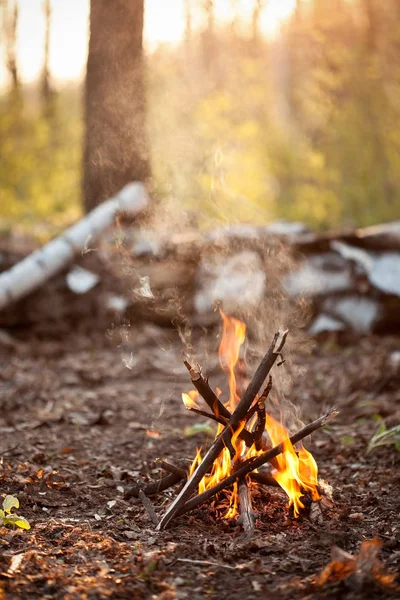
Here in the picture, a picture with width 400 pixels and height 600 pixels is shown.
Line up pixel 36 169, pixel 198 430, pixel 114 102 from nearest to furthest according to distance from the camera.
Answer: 1. pixel 198 430
2. pixel 114 102
3. pixel 36 169

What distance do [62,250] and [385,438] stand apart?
13.9ft

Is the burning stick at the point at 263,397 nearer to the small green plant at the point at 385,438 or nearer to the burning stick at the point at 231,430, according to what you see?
the burning stick at the point at 231,430

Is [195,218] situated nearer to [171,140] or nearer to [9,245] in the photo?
[171,140]

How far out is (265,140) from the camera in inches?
430

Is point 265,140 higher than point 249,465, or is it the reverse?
point 249,465

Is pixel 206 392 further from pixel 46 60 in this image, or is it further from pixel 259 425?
pixel 46 60

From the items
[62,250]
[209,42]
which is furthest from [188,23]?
[62,250]

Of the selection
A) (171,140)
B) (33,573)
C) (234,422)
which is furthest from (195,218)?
(33,573)

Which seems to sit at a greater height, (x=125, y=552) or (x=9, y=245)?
(x=125, y=552)

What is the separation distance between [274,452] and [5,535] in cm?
110

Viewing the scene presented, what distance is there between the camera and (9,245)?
7340mm

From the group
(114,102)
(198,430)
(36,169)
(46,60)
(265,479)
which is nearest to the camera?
(265,479)

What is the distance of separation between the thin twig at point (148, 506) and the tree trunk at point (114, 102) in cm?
537

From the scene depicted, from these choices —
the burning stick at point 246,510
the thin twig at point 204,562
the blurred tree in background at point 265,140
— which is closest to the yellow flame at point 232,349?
the burning stick at point 246,510
